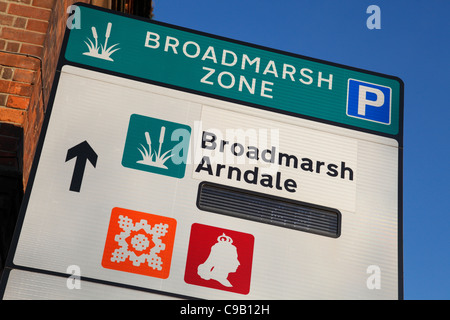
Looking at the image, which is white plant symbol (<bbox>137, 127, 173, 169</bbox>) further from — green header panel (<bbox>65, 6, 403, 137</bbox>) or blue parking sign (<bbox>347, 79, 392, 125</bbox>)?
blue parking sign (<bbox>347, 79, 392, 125</bbox>)

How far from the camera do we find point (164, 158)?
3.47 metres

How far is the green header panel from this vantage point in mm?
3725

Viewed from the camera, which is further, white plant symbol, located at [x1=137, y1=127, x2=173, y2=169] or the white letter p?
the white letter p

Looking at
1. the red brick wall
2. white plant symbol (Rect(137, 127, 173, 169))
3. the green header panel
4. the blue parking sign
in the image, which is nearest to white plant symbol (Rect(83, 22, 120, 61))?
the green header panel

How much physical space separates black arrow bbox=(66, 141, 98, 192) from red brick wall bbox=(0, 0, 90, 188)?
0.36 meters

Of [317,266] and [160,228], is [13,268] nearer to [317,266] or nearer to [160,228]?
[160,228]

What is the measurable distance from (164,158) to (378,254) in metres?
1.41

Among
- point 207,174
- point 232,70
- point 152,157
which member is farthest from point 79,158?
point 232,70

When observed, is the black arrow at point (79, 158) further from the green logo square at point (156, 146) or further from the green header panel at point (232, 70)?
the green header panel at point (232, 70)

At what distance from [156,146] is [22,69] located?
986mm

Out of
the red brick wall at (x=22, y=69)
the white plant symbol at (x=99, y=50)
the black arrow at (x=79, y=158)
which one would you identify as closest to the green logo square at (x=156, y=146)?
the black arrow at (x=79, y=158)

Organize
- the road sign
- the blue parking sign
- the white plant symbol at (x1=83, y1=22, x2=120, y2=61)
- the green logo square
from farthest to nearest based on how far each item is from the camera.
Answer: the blue parking sign, the white plant symbol at (x1=83, y1=22, x2=120, y2=61), the green logo square, the road sign

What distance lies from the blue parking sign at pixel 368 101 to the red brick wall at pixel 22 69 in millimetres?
2044

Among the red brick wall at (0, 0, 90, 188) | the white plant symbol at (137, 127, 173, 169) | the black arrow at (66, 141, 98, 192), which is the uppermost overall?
the red brick wall at (0, 0, 90, 188)
